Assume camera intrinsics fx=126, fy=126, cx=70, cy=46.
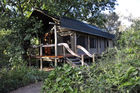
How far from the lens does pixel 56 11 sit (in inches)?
518

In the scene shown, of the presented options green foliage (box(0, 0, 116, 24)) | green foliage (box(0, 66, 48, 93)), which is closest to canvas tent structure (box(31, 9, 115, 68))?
green foliage (box(0, 0, 116, 24))

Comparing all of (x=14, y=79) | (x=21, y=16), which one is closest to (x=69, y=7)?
(x=21, y=16)

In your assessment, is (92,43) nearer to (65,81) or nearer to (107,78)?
(65,81)

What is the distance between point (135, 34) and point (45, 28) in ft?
35.0

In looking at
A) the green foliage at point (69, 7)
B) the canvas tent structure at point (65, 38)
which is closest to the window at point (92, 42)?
the canvas tent structure at point (65, 38)

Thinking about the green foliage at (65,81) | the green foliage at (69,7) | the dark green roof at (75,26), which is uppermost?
the green foliage at (69,7)

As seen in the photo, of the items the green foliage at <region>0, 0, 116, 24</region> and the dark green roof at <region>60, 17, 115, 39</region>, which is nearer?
the dark green roof at <region>60, 17, 115, 39</region>

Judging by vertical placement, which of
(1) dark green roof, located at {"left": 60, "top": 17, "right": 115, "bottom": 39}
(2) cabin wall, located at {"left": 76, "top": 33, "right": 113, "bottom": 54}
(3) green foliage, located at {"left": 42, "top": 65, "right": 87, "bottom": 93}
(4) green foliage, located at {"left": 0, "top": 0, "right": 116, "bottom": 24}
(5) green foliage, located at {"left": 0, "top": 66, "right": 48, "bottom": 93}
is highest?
(4) green foliage, located at {"left": 0, "top": 0, "right": 116, "bottom": 24}

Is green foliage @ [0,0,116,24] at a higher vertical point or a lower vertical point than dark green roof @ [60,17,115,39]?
higher

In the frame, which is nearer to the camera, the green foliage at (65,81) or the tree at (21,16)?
the green foliage at (65,81)

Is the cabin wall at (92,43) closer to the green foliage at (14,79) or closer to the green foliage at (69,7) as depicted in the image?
the green foliage at (69,7)

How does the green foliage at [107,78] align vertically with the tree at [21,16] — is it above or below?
below

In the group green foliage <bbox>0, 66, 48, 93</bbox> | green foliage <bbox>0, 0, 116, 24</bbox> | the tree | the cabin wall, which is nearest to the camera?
green foliage <bbox>0, 66, 48, 93</bbox>

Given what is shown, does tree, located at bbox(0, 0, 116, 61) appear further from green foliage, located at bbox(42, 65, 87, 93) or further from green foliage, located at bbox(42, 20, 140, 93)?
green foliage, located at bbox(42, 20, 140, 93)
